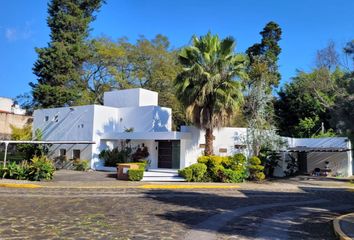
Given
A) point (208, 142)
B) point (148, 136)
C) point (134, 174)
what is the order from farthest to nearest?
point (148, 136)
point (208, 142)
point (134, 174)

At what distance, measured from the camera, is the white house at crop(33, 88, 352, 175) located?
26688 millimetres

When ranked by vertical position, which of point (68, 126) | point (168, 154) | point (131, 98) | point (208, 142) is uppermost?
point (131, 98)

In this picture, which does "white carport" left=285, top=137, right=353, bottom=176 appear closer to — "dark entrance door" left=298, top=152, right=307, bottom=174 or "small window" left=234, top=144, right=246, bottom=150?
"dark entrance door" left=298, top=152, right=307, bottom=174

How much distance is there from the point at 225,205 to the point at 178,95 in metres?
12.4

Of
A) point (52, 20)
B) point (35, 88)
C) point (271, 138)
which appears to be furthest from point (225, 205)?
point (52, 20)

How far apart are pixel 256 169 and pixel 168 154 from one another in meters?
7.31

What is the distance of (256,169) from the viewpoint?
79.8ft

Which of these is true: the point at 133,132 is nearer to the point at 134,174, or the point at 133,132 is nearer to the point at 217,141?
the point at 217,141

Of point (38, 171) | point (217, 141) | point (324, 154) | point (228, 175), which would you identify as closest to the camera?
point (38, 171)

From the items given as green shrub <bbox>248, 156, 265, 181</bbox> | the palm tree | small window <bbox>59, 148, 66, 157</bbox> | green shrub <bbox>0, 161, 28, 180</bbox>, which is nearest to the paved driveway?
green shrub <bbox>0, 161, 28, 180</bbox>

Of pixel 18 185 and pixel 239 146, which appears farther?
pixel 239 146

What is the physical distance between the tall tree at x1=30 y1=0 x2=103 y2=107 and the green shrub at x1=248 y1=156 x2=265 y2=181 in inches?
1020

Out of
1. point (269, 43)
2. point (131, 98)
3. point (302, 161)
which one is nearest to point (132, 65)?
point (131, 98)

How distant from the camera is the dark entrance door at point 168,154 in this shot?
27953 mm
